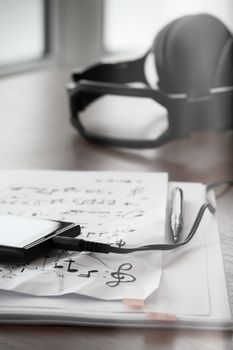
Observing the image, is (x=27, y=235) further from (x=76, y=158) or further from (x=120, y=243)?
(x=76, y=158)

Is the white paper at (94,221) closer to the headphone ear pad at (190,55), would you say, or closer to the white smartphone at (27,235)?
the white smartphone at (27,235)

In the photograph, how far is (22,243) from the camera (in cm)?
42

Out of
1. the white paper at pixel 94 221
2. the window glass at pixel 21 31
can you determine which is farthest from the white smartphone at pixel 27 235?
the window glass at pixel 21 31

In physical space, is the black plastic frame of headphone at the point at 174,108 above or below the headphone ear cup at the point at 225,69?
below

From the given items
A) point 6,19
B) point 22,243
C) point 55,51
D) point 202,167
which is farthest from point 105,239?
point 55,51

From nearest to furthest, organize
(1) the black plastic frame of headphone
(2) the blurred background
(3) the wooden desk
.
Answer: (3) the wooden desk, (1) the black plastic frame of headphone, (2) the blurred background

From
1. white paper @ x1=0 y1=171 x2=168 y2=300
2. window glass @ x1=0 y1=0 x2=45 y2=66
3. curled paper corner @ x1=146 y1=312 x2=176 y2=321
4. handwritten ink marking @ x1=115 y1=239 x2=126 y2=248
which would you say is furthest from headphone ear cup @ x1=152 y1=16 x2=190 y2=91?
window glass @ x1=0 y1=0 x2=45 y2=66

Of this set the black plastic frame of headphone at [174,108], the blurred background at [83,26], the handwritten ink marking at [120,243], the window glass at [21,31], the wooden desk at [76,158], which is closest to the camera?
the wooden desk at [76,158]

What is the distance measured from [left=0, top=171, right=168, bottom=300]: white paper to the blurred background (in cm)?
141

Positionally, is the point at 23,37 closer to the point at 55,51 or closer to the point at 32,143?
the point at 55,51

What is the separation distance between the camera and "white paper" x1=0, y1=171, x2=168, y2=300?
40cm

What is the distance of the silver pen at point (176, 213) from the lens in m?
0.49

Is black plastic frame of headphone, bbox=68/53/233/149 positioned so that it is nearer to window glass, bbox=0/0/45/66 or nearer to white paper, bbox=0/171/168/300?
white paper, bbox=0/171/168/300

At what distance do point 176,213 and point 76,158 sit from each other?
0.87ft
